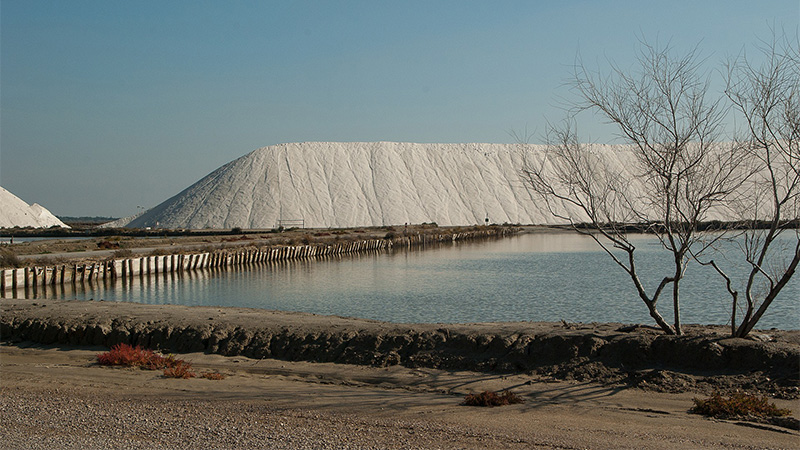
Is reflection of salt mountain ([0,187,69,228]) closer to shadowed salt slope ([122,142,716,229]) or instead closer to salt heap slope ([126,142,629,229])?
shadowed salt slope ([122,142,716,229])

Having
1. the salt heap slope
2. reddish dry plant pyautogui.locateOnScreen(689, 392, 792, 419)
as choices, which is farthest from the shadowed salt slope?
reddish dry plant pyautogui.locateOnScreen(689, 392, 792, 419)

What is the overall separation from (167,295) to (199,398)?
15112 mm

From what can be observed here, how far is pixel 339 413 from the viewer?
6.90m

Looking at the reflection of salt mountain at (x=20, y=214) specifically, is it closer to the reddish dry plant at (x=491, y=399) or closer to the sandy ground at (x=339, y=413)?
the sandy ground at (x=339, y=413)

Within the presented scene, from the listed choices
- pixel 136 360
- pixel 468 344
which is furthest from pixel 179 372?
pixel 468 344

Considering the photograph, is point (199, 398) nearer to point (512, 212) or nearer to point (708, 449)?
point (708, 449)

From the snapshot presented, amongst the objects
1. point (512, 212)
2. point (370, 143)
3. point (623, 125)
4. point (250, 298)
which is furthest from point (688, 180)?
point (370, 143)

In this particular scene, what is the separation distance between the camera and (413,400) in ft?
24.5

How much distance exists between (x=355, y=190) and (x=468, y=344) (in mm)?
75335

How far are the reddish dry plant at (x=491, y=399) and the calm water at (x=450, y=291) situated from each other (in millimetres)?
7596

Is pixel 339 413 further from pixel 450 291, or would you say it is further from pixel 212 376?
pixel 450 291

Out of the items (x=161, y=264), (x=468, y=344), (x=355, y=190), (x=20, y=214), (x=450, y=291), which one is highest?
(x=355, y=190)

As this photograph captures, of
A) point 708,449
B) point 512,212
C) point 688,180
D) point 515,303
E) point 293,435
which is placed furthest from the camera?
point 512,212

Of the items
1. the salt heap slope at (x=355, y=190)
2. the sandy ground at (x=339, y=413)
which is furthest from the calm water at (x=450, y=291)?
the salt heap slope at (x=355, y=190)
